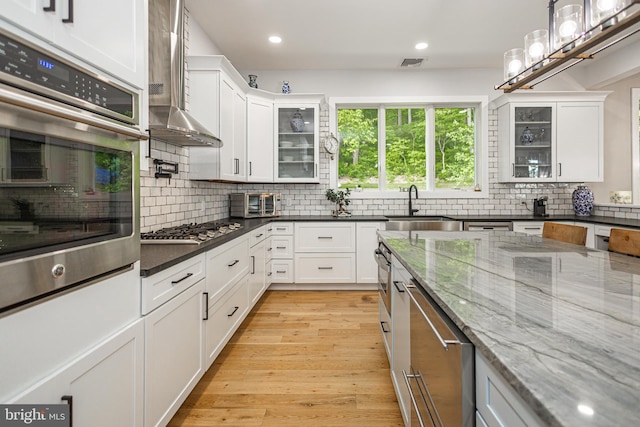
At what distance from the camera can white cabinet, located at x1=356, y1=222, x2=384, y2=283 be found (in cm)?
417

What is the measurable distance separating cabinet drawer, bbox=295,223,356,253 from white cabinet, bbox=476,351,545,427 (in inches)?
135

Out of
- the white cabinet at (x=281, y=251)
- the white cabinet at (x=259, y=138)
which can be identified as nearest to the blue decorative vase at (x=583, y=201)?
the white cabinet at (x=281, y=251)

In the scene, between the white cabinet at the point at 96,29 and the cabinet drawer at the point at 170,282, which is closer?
the white cabinet at the point at 96,29

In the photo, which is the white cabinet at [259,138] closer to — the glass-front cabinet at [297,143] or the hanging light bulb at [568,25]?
the glass-front cabinet at [297,143]

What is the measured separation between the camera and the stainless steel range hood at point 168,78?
7.61 ft

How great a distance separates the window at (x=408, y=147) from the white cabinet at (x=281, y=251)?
1.13m

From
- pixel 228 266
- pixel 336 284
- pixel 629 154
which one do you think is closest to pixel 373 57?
pixel 336 284

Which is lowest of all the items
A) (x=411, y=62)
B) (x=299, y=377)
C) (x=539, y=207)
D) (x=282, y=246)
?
(x=299, y=377)

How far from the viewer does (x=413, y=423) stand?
1.33m

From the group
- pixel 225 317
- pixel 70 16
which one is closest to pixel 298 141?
pixel 225 317

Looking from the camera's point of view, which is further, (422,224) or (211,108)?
(422,224)

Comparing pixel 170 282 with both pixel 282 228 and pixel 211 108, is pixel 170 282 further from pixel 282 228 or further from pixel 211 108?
pixel 282 228

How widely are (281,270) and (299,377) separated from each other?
2.02m

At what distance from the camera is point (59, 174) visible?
0.99m
